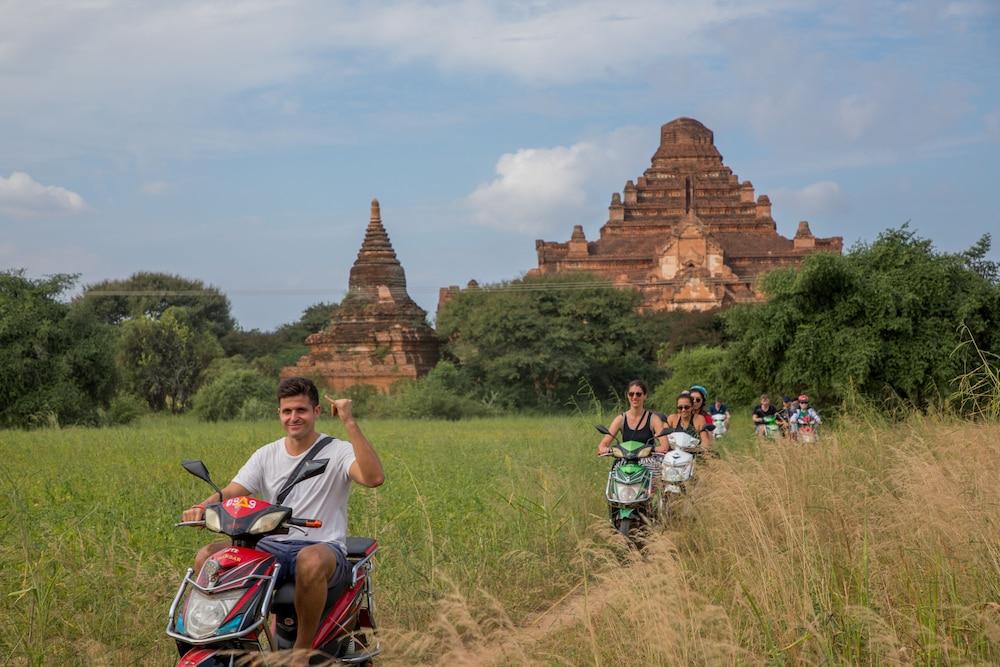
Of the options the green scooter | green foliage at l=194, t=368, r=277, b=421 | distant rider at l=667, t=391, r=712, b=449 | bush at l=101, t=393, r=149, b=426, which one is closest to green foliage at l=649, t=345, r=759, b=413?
green foliage at l=194, t=368, r=277, b=421

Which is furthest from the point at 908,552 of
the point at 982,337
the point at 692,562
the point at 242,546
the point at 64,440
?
the point at 982,337

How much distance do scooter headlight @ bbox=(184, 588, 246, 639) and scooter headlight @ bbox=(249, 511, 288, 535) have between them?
0.20 meters

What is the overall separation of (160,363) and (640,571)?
42.8m

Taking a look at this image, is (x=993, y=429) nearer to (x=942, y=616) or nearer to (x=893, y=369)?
(x=942, y=616)

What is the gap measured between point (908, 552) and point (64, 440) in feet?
49.3

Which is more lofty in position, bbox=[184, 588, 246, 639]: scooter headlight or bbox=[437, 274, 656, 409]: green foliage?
bbox=[437, 274, 656, 409]: green foliage

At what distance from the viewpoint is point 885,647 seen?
4.21 m

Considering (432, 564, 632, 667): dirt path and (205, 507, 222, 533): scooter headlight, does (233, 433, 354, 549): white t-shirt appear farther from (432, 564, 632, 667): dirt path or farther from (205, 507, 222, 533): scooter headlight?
(432, 564, 632, 667): dirt path

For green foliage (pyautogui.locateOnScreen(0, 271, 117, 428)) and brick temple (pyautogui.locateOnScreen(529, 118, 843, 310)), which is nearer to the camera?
green foliage (pyautogui.locateOnScreen(0, 271, 117, 428))

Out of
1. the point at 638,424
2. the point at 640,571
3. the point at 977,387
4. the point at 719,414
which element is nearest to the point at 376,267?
the point at 719,414

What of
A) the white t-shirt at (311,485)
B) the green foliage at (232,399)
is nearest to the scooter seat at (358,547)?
the white t-shirt at (311,485)

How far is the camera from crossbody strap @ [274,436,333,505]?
4578mm

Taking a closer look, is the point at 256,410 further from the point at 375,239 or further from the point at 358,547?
the point at 358,547

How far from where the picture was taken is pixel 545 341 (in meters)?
38.5
